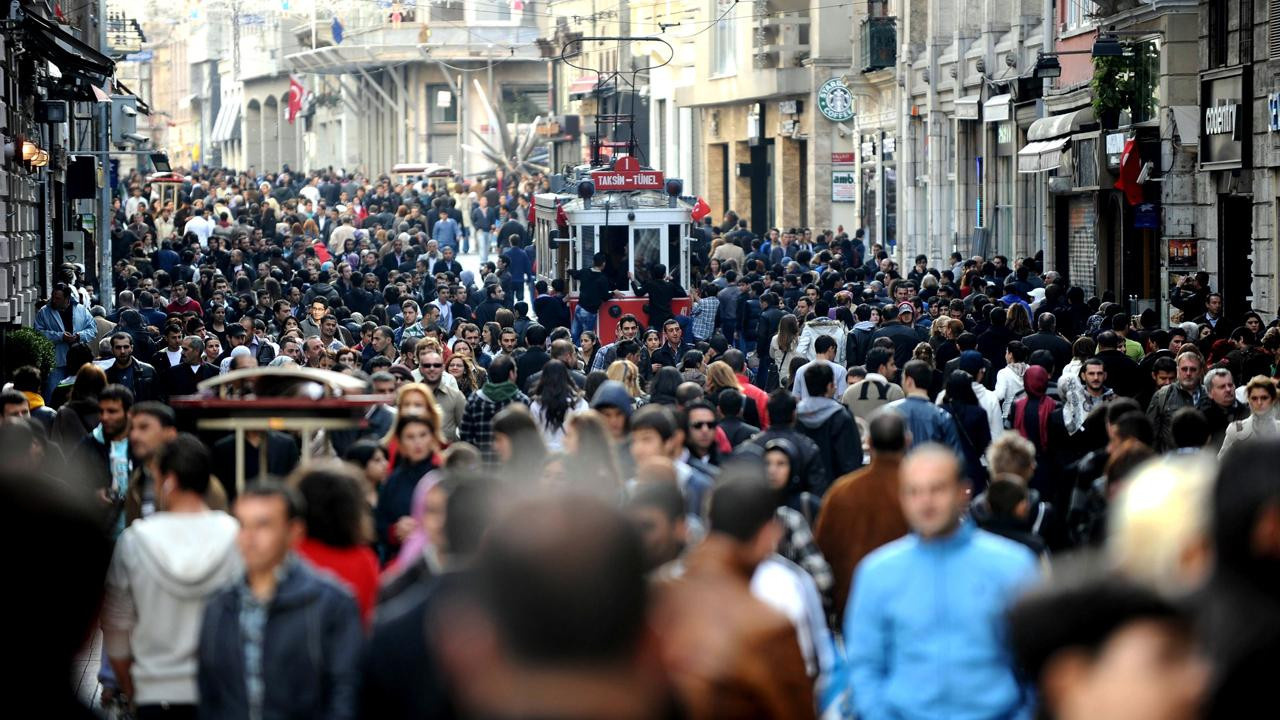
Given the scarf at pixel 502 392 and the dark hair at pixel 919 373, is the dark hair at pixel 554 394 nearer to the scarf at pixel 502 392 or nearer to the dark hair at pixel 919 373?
the scarf at pixel 502 392

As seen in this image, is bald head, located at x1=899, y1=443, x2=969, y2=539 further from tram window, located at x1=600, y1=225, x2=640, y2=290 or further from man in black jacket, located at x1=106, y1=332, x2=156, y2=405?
tram window, located at x1=600, y1=225, x2=640, y2=290

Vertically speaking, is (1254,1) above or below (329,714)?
above

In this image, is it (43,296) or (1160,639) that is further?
(43,296)

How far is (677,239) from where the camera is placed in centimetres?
2659

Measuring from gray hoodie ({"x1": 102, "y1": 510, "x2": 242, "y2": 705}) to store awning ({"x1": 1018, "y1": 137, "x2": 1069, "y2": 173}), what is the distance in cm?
2390

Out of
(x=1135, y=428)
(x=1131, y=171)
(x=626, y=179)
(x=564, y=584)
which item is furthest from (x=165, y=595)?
(x=1131, y=171)

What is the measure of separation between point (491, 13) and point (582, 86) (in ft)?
52.8

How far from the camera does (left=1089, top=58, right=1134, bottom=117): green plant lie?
92.4ft

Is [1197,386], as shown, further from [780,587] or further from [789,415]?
[780,587]

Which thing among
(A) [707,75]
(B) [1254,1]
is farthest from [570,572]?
(A) [707,75]

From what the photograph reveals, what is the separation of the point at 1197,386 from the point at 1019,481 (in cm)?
541

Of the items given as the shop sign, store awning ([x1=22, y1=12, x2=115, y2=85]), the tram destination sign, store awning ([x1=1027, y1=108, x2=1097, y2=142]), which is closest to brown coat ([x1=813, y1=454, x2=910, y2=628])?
store awning ([x1=22, y1=12, x2=115, y2=85])

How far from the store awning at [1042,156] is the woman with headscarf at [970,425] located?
18.1m

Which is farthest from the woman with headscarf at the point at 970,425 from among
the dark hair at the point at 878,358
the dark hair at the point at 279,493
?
the dark hair at the point at 279,493
